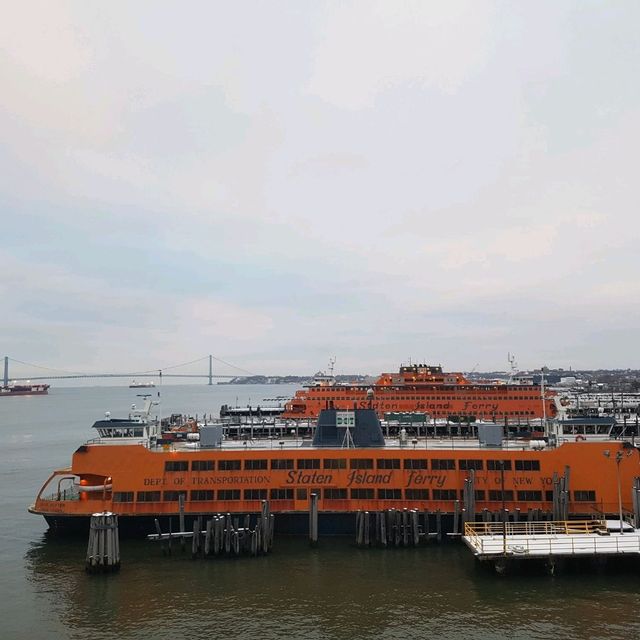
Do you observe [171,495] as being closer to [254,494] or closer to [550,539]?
[254,494]

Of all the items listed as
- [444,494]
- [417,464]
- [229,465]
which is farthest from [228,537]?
[444,494]

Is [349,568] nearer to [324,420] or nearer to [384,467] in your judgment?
[384,467]

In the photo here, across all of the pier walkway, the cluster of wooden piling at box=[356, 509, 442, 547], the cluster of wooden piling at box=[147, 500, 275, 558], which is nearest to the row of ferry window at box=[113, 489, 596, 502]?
the cluster of wooden piling at box=[356, 509, 442, 547]

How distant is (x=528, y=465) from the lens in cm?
3531

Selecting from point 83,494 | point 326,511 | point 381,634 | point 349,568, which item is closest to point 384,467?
point 326,511

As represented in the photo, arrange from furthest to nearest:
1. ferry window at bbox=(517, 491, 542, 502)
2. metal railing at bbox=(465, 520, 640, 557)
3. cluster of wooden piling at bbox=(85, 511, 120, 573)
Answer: ferry window at bbox=(517, 491, 542, 502)
cluster of wooden piling at bbox=(85, 511, 120, 573)
metal railing at bbox=(465, 520, 640, 557)

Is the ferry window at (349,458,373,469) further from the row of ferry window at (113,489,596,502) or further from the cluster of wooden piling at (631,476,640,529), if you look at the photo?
the cluster of wooden piling at (631,476,640,529)

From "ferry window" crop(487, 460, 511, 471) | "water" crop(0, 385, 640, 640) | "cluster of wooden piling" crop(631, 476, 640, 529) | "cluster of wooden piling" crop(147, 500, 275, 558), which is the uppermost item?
"ferry window" crop(487, 460, 511, 471)

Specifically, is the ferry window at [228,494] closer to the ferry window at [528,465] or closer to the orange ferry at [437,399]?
the ferry window at [528,465]

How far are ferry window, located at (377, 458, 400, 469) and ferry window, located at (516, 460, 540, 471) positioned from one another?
7.75m

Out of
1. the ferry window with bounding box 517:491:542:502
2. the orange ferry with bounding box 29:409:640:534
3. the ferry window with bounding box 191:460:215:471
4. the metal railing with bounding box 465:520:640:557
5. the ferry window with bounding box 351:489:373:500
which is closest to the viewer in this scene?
the metal railing with bounding box 465:520:640:557

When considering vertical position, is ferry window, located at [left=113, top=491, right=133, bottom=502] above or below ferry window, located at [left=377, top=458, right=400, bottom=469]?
below

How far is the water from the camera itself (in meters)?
23.6

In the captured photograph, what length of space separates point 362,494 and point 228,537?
29.3 ft
